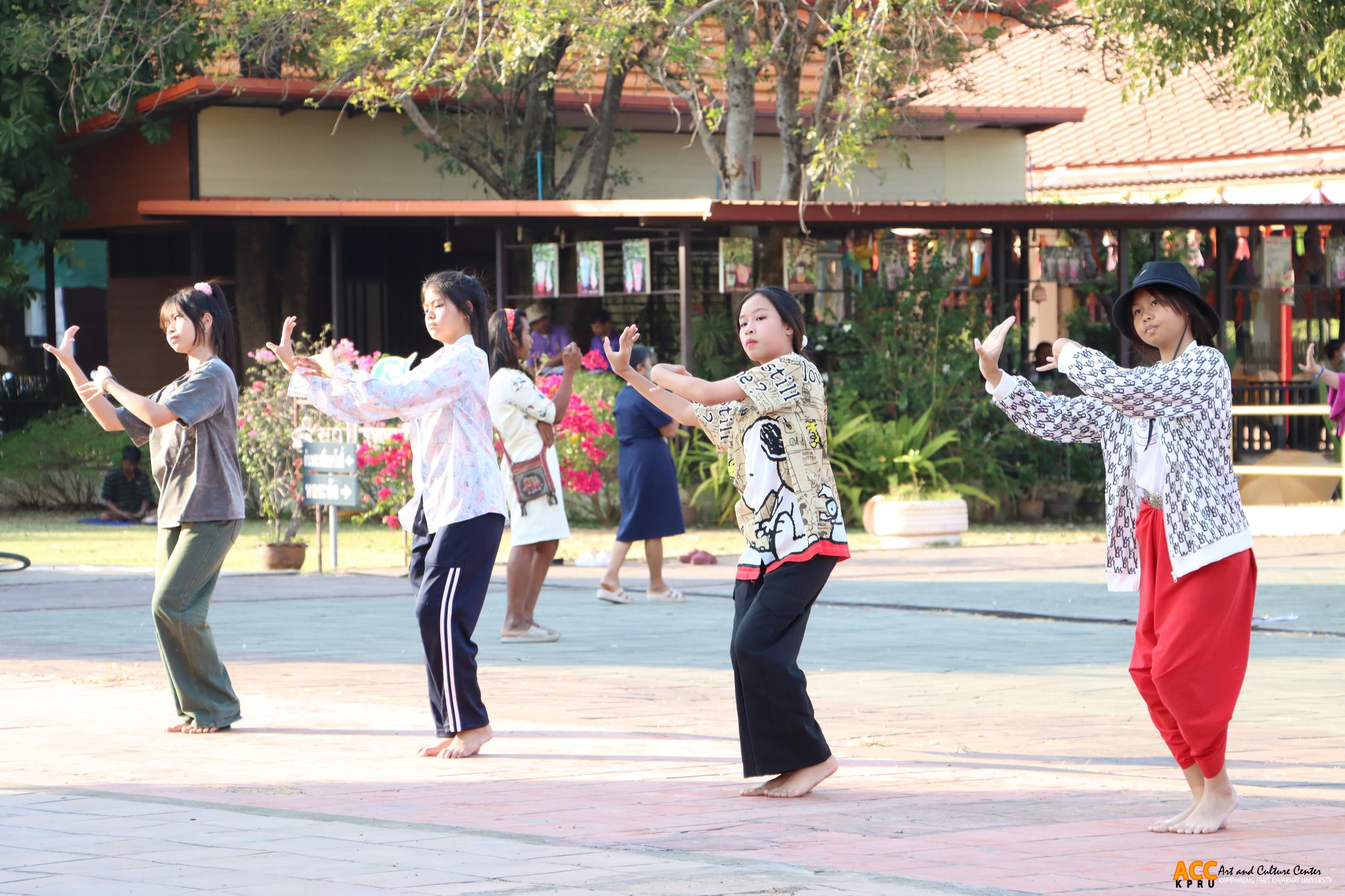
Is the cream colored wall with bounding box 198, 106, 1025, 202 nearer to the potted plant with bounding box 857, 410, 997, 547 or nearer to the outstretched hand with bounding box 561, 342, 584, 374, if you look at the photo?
the potted plant with bounding box 857, 410, 997, 547

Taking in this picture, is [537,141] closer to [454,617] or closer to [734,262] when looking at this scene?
[734,262]

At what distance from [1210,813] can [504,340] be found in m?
5.49

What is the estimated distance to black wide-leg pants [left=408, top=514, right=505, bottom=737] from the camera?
23.7 feet

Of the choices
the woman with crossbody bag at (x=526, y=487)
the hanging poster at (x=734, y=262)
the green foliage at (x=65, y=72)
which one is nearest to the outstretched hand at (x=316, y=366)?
the woman with crossbody bag at (x=526, y=487)

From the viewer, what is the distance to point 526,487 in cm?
1099

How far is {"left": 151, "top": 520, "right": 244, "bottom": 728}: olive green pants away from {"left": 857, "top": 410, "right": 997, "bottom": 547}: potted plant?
1053 centimetres

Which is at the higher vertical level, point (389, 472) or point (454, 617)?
point (389, 472)

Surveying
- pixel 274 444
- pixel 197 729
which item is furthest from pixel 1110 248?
pixel 197 729

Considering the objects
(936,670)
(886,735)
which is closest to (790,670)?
(886,735)

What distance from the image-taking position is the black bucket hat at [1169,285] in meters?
5.79

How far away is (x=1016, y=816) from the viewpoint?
19.4 feet

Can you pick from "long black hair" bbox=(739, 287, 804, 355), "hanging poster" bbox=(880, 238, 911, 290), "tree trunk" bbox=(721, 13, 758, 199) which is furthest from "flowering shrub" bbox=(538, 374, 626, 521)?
"long black hair" bbox=(739, 287, 804, 355)

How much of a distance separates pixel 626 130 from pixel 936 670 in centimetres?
1837

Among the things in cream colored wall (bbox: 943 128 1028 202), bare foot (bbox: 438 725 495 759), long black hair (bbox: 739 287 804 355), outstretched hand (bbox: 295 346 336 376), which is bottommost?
bare foot (bbox: 438 725 495 759)
